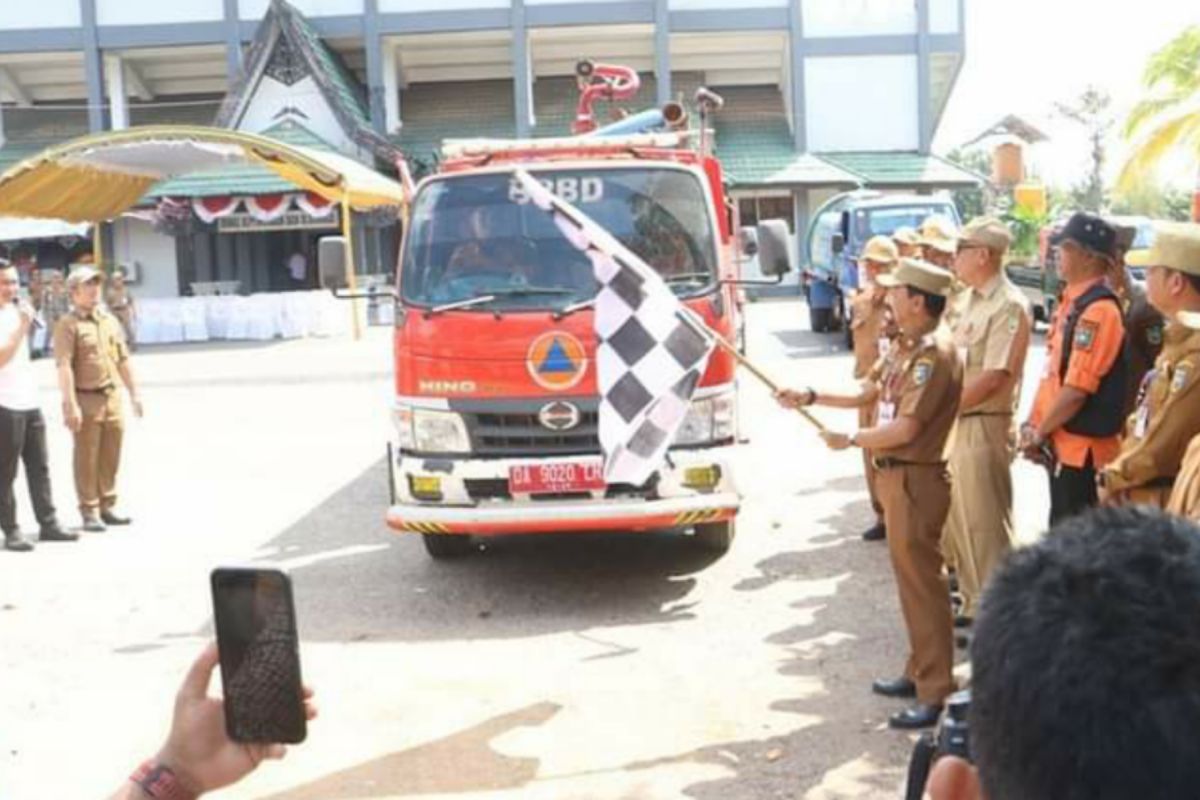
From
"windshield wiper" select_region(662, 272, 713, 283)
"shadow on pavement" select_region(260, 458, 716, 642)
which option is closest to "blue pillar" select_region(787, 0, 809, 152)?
"shadow on pavement" select_region(260, 458, 716, 642)

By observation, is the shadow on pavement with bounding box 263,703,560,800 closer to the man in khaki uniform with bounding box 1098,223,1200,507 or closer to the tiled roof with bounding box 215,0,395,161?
the man in khaki uniform with bounding box 1098,223,1200,507

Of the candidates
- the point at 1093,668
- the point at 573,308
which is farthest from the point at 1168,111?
the point at 1093,668

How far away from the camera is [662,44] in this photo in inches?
1302

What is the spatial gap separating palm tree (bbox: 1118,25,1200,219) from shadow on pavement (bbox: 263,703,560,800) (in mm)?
18304

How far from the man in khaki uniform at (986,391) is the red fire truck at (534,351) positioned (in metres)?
1.24

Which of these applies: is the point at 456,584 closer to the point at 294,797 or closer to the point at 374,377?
the point at 294,797

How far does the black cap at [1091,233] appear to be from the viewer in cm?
516

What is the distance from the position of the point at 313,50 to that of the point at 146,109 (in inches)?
284

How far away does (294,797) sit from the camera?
454cm

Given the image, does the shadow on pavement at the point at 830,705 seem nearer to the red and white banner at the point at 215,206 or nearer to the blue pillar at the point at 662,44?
the red and white banner at the point at 215,206

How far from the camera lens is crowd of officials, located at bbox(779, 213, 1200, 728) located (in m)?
4.30

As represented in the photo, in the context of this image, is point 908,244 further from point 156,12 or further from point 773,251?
point 156,12

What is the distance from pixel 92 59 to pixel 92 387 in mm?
27452

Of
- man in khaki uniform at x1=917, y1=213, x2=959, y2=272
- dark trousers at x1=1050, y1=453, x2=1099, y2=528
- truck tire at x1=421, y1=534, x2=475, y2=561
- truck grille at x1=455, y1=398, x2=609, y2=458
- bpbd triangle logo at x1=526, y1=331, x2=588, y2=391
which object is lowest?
truck tire at x1=421, y1=534, x2=475, y2=561
